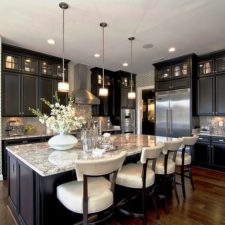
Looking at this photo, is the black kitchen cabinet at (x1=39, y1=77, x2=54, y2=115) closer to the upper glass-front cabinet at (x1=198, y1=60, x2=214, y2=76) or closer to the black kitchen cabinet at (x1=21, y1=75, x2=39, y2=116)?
the black kitchen cabinet at (x1=21, y1=75, x2=39, y2=116)

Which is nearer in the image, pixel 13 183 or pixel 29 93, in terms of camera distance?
pixel 13 183

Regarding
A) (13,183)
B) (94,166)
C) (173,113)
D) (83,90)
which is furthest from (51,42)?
(173,113)

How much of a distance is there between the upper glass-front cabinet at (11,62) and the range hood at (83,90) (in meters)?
1.72

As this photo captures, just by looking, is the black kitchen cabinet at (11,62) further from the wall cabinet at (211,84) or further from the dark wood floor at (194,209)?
the wall cabinet at (211,84)

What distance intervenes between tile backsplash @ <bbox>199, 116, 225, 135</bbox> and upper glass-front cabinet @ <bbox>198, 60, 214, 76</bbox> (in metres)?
1.30

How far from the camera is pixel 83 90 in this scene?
225 inches

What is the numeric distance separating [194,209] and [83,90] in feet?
14.3

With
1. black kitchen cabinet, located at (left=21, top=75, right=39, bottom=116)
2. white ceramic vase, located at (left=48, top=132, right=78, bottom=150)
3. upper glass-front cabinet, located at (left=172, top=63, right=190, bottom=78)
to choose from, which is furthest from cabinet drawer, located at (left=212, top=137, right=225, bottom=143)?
black kitchen cabinet, located at (left=21, top=75, right=39, bottom=116)

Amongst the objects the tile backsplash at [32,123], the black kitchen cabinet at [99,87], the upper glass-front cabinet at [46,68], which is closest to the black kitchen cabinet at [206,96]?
the black kitchen cabinet at [99,87]

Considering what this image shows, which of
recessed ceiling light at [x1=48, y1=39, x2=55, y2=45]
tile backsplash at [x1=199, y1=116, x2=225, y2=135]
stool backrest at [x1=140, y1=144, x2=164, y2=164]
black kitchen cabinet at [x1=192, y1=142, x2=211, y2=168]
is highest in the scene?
recessed ceiling light at [x1=48, y1=39, x2=55, y2=45]

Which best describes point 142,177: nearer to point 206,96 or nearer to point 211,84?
point 206,96

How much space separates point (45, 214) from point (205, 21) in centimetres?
379

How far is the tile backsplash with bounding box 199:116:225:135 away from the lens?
194 inches

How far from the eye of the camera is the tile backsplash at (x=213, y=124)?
4917 millimetres
